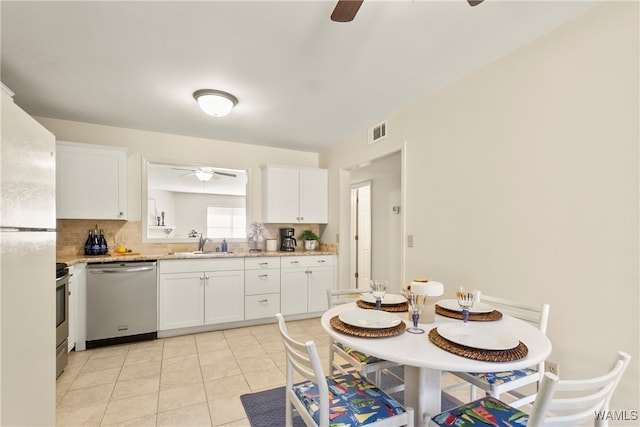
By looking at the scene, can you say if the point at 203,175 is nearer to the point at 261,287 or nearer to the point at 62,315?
the point at 261,287

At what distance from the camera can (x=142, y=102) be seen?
2.92 metres

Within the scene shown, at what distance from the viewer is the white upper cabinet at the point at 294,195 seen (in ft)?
14.0

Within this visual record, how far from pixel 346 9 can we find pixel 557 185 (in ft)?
5.26

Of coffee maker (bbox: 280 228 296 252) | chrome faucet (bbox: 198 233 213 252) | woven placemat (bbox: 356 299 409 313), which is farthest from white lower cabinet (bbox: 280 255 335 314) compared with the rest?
woven placemat (bbox: 356 299 409 313)

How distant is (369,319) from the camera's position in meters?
1.52

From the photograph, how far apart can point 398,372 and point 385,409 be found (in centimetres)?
101

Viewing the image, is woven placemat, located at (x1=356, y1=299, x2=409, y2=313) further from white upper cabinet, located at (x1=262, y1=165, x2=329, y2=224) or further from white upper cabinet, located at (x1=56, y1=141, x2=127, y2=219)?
white upper cabinet, located at (x1=56, y1=141, x2=127, y2=219)

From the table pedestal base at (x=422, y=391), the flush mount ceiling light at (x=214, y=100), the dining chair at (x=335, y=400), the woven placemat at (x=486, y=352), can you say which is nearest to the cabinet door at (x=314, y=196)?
the flush mount ceiling light at (x=214, y=100)

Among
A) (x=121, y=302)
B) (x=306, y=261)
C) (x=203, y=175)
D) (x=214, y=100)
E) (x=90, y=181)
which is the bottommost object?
(x=121, y=302)

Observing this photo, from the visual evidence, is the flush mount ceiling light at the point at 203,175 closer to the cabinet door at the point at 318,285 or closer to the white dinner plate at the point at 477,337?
the cabinet door at the point at 318,285

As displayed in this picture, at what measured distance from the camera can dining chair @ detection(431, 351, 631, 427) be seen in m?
0.84

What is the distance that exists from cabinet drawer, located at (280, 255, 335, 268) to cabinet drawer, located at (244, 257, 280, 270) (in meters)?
0.08

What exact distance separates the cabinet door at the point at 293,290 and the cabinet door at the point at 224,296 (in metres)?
0.55

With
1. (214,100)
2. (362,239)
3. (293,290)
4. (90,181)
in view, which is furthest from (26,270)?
(362,239)
